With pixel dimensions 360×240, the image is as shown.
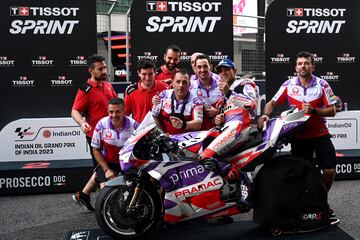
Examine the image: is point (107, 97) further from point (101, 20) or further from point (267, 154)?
point (101, 20)

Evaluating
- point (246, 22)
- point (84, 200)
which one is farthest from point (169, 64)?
point (246, 22)

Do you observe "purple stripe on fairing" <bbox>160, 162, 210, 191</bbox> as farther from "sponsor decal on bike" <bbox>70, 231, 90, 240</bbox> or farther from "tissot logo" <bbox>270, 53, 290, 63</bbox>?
"tissot logo" <bbox>270, 53, 290, 63</bbox>

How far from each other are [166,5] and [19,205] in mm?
3198

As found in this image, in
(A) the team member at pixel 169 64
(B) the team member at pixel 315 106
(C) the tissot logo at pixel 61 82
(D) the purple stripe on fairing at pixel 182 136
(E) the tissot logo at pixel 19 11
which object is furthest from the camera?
(C) the tissot logo at pixel 61 82

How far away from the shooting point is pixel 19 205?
5.25 metres

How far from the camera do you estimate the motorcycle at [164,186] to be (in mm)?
3787

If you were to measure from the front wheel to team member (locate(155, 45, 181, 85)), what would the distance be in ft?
5.67

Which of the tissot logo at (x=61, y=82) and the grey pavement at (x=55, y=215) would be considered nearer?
the grey pavement at (x=55, y=215)

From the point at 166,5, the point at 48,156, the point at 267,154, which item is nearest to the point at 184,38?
the point at 166,5

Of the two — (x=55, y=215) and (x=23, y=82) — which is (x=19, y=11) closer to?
(x=23, y=82)

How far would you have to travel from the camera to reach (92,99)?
4.86 meters

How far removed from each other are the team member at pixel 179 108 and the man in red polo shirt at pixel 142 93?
31 cm

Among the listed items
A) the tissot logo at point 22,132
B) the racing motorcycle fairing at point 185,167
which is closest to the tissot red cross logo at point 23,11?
the tissot logo at point 22,132

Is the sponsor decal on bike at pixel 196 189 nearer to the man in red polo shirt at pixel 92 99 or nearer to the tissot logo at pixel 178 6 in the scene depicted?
the man in red polo shirt at pixel 92 99
